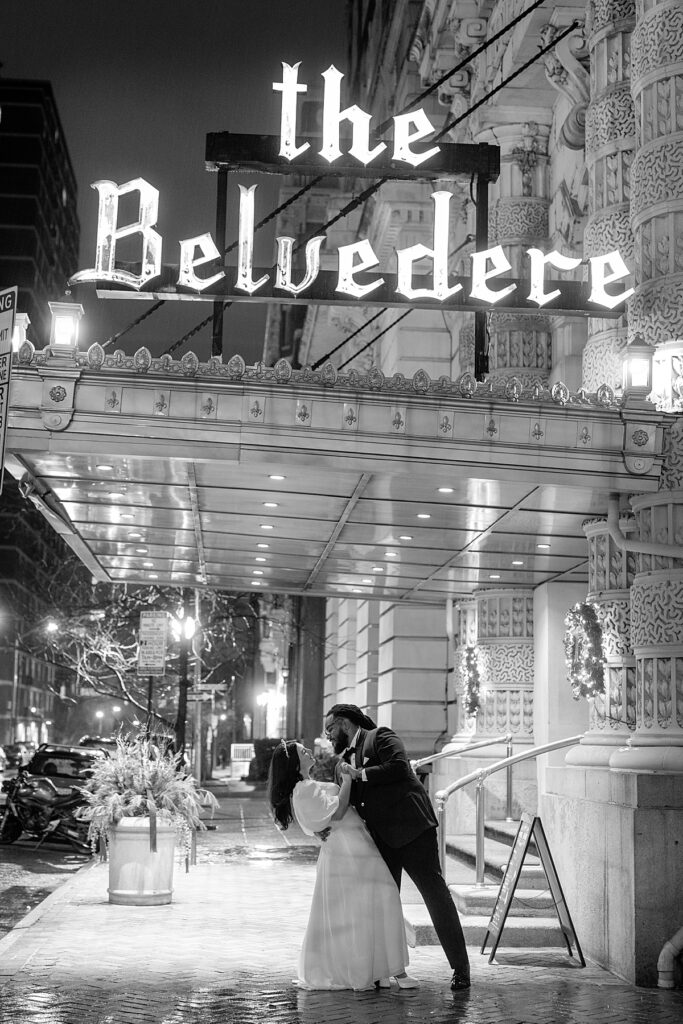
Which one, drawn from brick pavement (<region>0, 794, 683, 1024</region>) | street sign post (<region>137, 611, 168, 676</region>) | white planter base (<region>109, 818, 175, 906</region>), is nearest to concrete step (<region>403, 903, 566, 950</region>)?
brick pavement (<region>0, 794, 683, 1024</region>)

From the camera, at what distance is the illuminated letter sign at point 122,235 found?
15086 millimetres

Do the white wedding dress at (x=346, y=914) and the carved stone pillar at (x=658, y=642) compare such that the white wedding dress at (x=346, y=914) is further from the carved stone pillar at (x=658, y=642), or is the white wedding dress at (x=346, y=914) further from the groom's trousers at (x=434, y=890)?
the carved stone pillar at (x=658, y=642)

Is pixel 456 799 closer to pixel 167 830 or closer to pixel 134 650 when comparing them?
pixel 167 830

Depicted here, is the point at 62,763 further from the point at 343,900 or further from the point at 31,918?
the point at 343,900

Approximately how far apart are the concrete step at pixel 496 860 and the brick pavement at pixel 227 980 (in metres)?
1.51

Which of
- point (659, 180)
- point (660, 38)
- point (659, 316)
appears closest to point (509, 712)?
point (659, 316)

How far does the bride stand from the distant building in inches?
4973

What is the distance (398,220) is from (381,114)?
13.1 meters

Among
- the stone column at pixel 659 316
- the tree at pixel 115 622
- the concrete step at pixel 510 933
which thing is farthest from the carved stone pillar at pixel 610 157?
the tree at pixel 115 622

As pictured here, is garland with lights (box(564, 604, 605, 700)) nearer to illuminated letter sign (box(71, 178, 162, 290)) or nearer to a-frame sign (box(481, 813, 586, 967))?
a-frame sign (box(481, 813, 586, 967))

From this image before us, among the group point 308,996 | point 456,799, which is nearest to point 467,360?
point 456,799

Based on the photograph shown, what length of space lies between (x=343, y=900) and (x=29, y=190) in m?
144

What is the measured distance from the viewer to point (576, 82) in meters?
17.8

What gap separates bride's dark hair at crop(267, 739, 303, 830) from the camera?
9422mm
